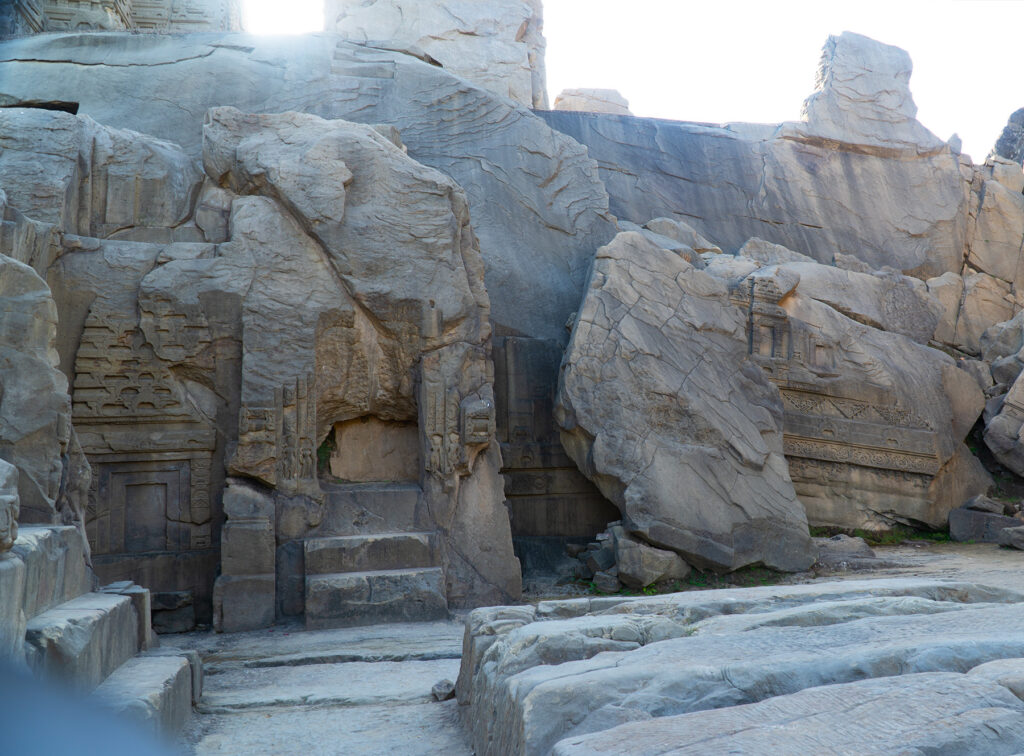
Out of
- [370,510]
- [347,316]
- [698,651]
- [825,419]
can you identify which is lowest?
[698,651]

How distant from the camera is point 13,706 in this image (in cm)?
356

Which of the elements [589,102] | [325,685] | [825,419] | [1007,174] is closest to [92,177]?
[325,685]

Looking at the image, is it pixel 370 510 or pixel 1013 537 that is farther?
pixel 1013 537

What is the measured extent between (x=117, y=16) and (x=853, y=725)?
17.9 meters

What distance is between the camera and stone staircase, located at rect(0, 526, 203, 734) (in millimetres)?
3926

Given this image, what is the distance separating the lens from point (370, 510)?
9336mm

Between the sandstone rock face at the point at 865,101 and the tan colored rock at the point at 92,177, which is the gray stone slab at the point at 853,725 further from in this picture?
the sandstone rock face at the point at 865,101

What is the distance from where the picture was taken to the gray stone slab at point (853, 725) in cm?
246

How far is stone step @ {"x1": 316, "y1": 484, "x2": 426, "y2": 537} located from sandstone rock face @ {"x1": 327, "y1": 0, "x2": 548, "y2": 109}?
1183 centimetres

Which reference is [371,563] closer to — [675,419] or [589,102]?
[675,419]

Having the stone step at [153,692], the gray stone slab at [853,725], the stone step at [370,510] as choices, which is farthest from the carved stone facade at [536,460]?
the gray stone slab at [853,725]

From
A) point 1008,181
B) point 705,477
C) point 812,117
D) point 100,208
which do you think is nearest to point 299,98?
point 100,208

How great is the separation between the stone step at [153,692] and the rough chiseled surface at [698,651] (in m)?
1.53

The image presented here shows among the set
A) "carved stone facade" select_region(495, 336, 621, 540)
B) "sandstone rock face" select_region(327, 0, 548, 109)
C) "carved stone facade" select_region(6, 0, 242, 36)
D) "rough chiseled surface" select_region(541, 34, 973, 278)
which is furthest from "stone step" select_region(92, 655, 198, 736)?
"sandstone rock face" select_region(327, 0, 548, 109)
